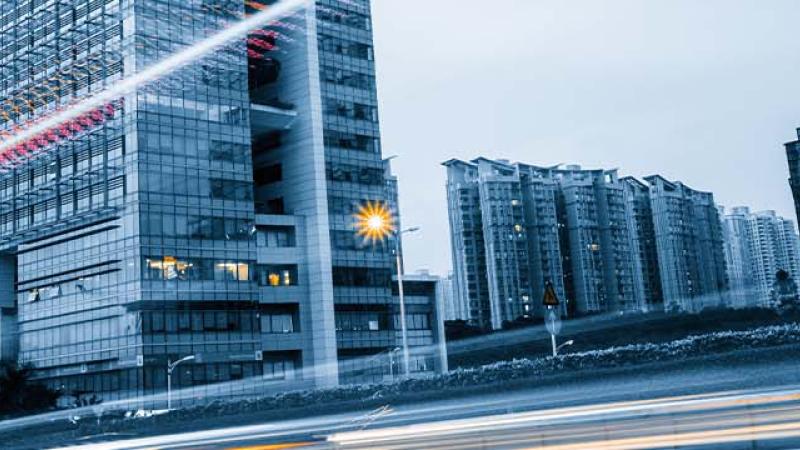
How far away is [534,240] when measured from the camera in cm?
11081

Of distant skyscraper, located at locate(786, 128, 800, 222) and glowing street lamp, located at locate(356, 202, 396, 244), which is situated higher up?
distant skyscraper, located at locate(786, 128, 800, 222)

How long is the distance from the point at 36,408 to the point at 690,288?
85199 mm

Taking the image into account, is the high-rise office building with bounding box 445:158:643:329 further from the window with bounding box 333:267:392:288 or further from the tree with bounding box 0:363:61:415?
the tree with bounding box 0:363:61:415

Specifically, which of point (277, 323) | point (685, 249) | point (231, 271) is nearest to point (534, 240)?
point (685, 249)

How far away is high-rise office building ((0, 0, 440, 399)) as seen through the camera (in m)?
58.7

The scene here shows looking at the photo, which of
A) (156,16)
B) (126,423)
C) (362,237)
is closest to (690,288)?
(362,237)

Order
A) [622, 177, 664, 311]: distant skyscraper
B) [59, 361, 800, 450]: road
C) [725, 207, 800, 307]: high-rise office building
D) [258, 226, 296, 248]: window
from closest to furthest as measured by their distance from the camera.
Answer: [59, 361, 800, 450]: road < [258, 226, 296, 248]: window < [622, 177, 664, 311]: distant skyscraper < [725, 207, 800, 307]: high-rise office building

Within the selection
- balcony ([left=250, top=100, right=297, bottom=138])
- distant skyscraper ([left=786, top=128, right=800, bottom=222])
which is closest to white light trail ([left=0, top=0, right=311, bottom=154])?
balcony ([left=250, top=100, right=297, bottom=138])

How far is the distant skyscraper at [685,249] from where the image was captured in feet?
380

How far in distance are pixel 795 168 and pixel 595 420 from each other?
94461 millimetres

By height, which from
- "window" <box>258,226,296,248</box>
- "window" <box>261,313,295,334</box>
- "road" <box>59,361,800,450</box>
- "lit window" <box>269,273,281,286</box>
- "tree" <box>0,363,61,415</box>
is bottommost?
"road" <box>59,361,800,450</box>

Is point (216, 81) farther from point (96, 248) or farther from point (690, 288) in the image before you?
point (690, 288)

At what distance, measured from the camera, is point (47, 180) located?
212 ft

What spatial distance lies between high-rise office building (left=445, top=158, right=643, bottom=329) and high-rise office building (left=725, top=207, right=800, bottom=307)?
24.0 m
